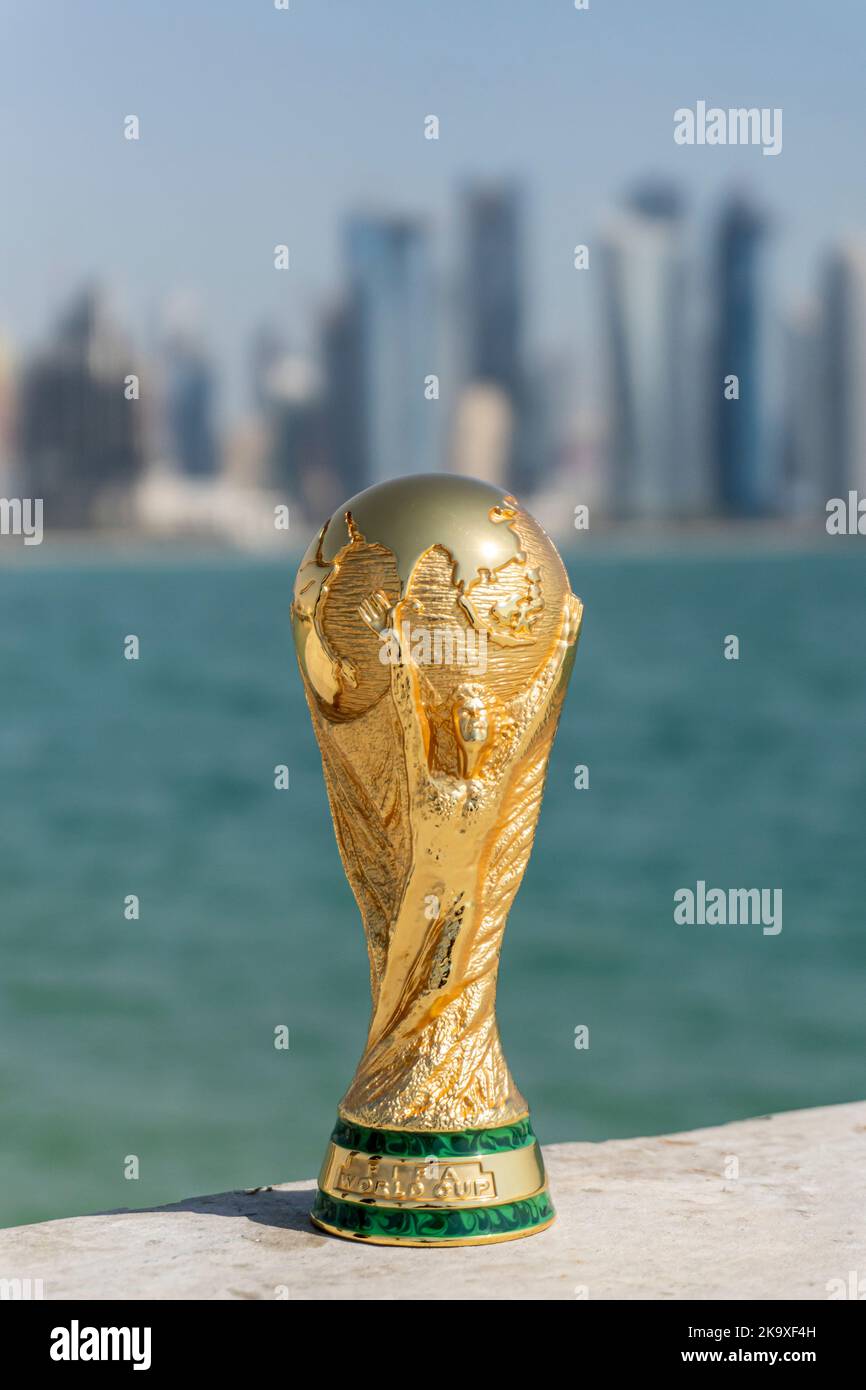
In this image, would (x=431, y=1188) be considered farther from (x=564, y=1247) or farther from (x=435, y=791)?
(x=435, y=791)

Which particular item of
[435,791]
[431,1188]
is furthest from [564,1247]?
[435,791]

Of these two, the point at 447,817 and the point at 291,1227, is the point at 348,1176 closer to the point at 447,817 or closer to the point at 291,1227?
the point at 291,1227

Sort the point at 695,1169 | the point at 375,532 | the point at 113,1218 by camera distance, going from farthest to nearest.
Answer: the point at 695,1169
the point at 113,1218
the point at 375,532

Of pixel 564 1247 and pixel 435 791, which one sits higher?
pixel 435 791

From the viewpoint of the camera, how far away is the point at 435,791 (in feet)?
8.02

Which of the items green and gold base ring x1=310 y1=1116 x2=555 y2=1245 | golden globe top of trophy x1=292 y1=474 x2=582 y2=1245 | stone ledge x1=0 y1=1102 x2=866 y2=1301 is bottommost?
stone ledge x1=0 y1=1102 x2=866 y2=1301

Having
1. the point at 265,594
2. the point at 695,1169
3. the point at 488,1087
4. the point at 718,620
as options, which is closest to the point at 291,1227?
the point at 488,1087

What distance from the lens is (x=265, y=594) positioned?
15.4 meters

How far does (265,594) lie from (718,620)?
4.06 metres

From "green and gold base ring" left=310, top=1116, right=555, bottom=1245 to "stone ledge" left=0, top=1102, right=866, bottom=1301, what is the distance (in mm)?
25

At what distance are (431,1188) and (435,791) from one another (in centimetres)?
54

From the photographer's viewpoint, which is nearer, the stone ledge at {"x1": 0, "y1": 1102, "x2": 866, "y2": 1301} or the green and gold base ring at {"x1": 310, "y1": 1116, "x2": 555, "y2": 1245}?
the stone ledge at {"x1": 0, "y1": 1102, "x2": 866, "y2": 1301}

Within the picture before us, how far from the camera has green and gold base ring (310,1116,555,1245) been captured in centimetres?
245

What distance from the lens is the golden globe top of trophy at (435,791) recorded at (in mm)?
2416
